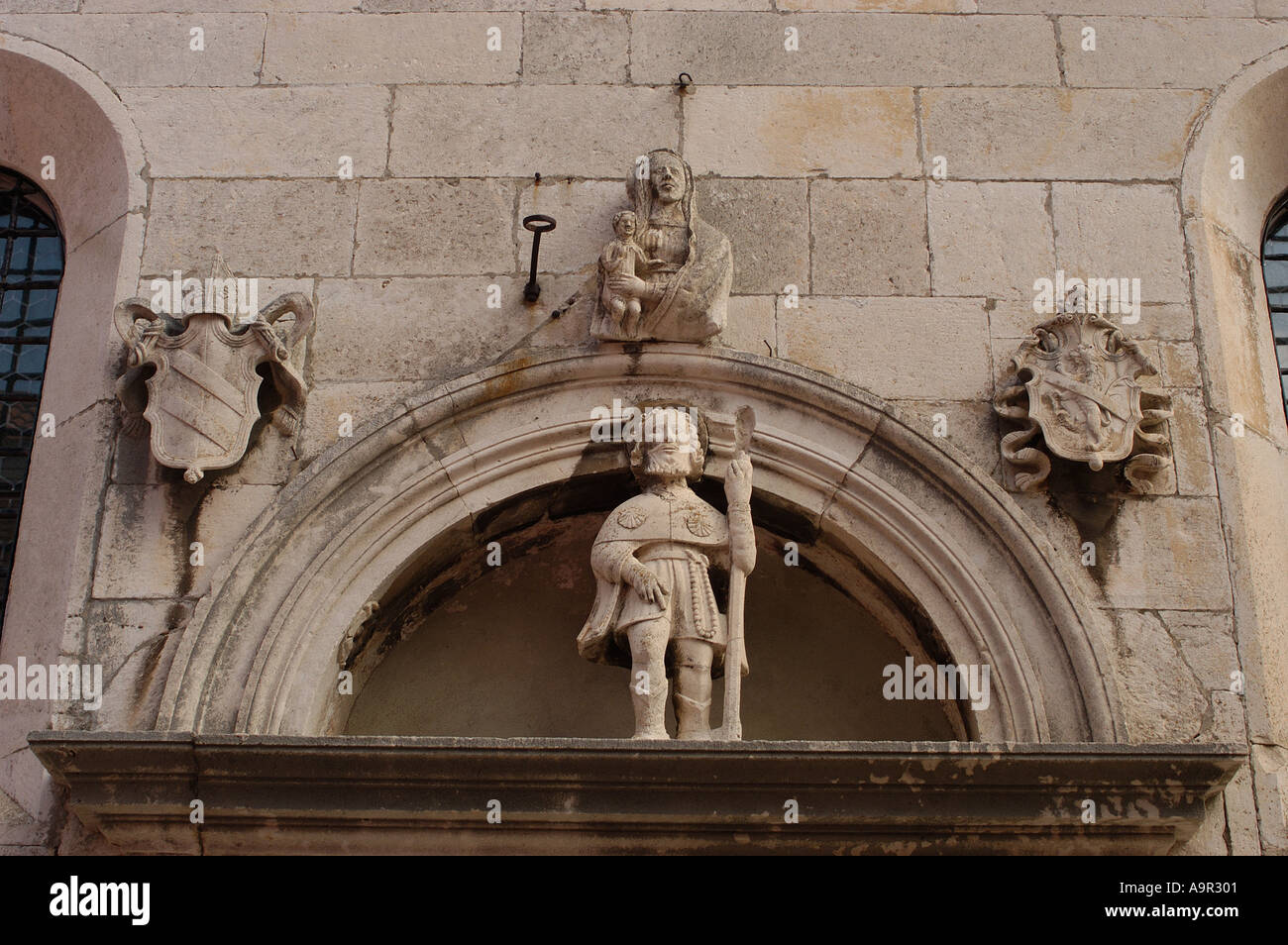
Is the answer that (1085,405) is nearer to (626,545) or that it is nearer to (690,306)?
(690,306)

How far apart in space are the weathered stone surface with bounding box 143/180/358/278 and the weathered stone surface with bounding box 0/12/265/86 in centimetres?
64

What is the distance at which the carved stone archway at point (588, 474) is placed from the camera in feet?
24.4

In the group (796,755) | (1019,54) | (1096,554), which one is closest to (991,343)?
(1096,554)

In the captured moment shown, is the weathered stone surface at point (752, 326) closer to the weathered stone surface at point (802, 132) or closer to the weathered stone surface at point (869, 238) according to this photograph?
the weathered stone surface at point (869, 238)

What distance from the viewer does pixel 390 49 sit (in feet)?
29.8

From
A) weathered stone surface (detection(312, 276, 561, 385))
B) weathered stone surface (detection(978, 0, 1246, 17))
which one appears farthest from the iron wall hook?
weathered stone surface (detection(978, 0, 1246, 17))

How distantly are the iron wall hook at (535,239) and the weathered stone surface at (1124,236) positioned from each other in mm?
2311

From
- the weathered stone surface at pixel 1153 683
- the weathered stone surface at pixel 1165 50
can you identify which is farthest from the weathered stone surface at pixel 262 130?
the weathered stone surface at pixel 1153 683

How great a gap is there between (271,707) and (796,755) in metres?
2.10

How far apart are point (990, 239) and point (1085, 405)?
107 centimetres

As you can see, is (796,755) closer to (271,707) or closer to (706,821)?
(706,821)

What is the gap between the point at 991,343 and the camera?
827 centimetres

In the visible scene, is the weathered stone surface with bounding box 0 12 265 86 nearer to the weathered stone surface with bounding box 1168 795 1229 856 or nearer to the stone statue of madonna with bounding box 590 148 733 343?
the stone statue of madonna with bounding box 590 148 733 343
